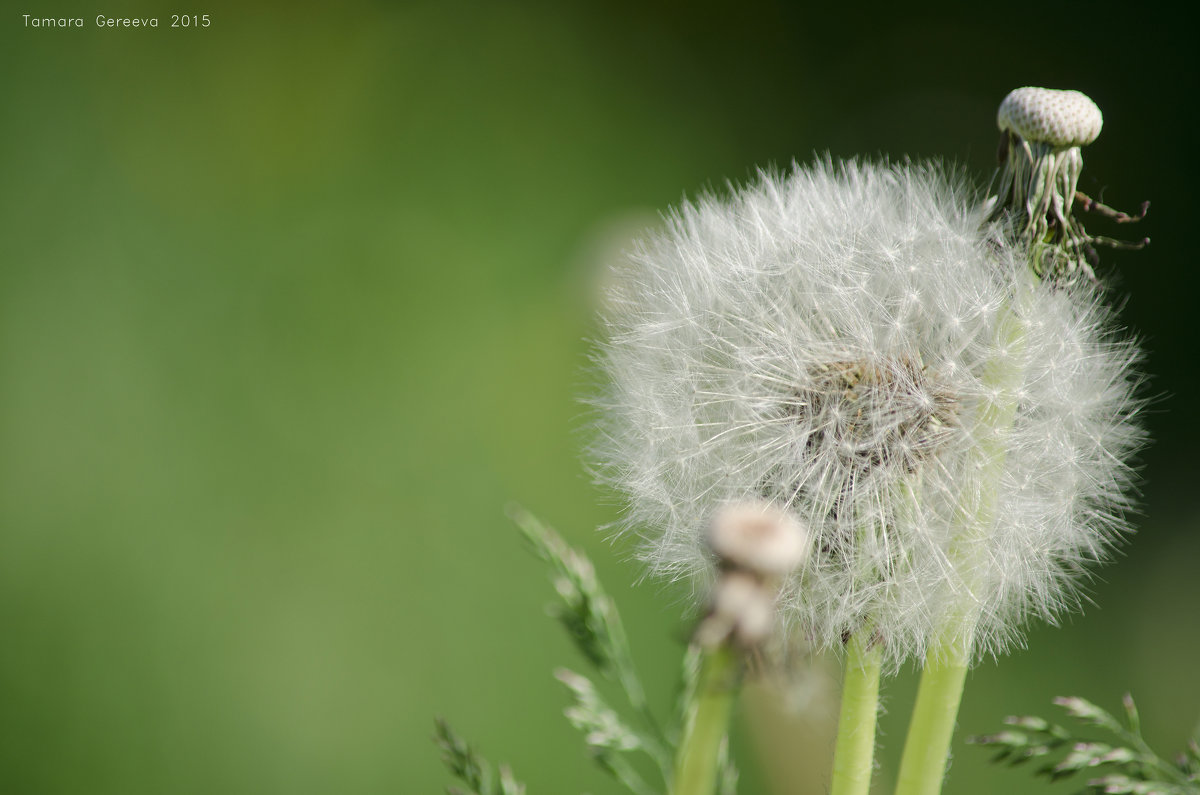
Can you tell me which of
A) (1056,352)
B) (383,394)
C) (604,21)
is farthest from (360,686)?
(604,21)

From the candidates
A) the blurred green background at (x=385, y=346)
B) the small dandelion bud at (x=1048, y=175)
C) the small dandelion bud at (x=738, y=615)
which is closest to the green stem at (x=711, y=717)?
the small dandelion bud at (x=738, y=615)

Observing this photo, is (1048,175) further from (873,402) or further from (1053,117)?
(873,402)

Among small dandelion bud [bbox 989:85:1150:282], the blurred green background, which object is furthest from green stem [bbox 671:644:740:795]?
the blurred green background

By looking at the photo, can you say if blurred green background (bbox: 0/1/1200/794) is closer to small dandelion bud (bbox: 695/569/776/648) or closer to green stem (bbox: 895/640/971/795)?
green stem (bbox: 895/640/971/795)

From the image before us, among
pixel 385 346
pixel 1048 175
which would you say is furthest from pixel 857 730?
pixel 385 346

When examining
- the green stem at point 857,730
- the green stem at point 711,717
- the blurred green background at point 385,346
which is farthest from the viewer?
the blurred green background at point 385,346

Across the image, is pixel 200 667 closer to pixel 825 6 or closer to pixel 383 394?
pixel 383 394

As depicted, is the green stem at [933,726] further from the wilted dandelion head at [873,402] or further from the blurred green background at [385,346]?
the blurred green background at [385,346]
